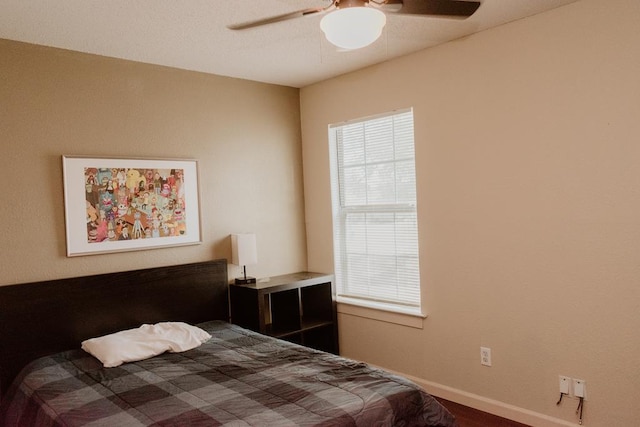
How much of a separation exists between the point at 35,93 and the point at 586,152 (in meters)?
3.23

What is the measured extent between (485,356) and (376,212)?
1.32 metres

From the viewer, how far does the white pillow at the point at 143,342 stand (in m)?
2.69

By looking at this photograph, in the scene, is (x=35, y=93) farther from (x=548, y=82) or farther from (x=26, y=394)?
(x=548, y=82)

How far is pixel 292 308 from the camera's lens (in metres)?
3.89

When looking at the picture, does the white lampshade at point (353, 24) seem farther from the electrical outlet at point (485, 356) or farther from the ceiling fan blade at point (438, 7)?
the electrical outlet at point (485, 356)

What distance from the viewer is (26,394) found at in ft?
7.97

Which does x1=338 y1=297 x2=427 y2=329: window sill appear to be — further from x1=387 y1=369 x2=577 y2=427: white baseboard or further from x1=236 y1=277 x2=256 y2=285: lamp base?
x1=236 y1=277 x2=256 y2=285: lamp base

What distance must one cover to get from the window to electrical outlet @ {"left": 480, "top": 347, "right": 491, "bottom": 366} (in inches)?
22.8

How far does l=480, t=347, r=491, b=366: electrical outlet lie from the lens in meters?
3.11

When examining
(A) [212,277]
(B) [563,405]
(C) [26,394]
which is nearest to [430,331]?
(B) [563,405]

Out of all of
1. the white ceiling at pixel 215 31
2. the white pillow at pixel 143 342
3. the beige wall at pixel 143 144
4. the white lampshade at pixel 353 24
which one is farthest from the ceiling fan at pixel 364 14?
the white pillow at pixel 143 342

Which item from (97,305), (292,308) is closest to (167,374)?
(97,305)

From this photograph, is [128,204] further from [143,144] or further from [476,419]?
[476,419]

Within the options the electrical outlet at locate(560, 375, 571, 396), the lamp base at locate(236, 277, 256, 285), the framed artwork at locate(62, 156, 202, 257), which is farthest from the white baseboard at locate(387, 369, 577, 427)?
the framed artwork at locate(62, 156, 202, 257)
